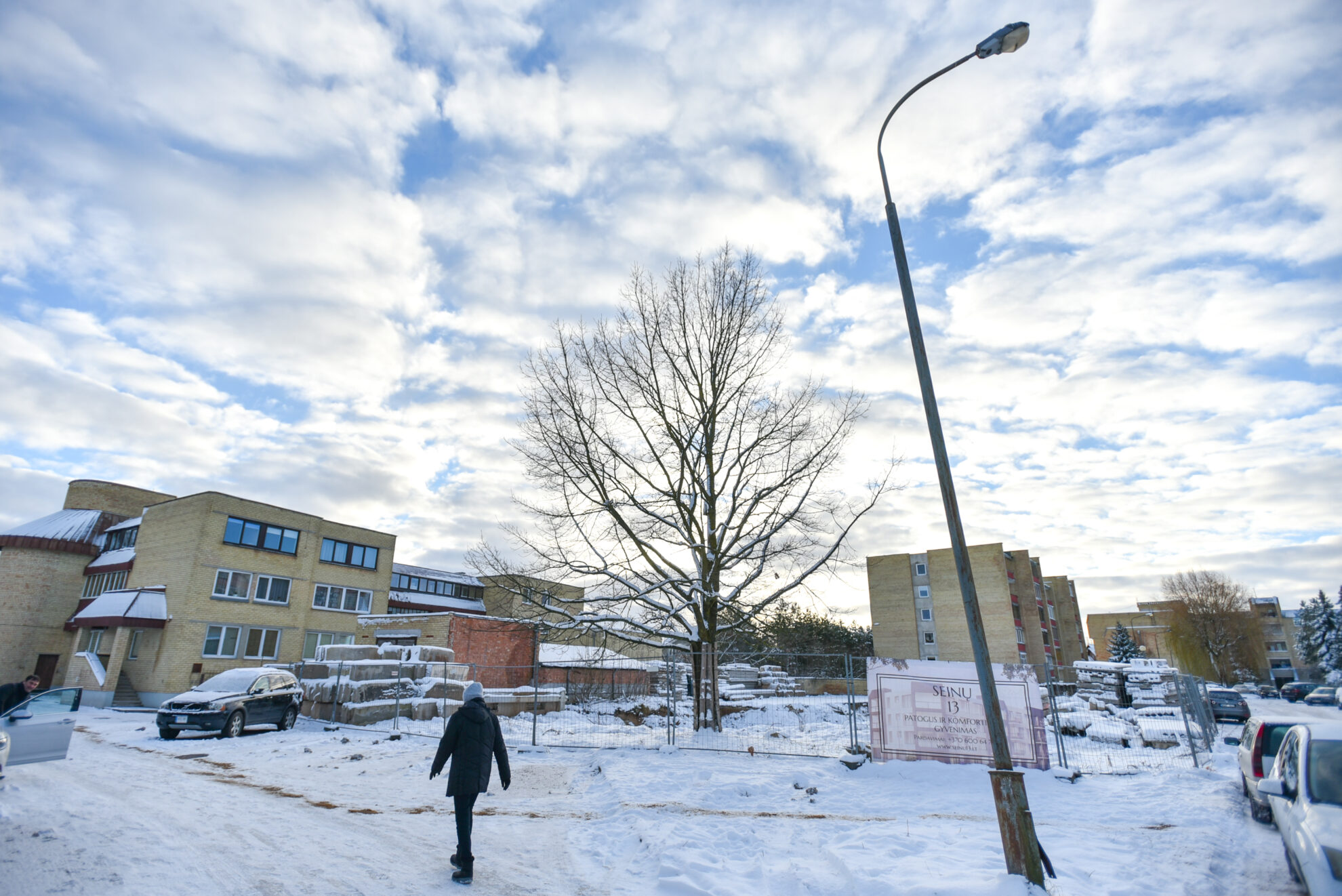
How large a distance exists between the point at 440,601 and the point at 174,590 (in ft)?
86.2

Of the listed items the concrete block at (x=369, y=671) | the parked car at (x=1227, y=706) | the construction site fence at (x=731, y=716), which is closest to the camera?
the construction site fence at (x=731, y=716)

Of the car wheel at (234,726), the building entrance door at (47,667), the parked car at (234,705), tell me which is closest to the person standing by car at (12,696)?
the parked car at (234,705)

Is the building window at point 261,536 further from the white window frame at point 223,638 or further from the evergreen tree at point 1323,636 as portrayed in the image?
the evergreen tree at point 1323,636

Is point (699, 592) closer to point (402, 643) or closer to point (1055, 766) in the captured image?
point (1055, 766)

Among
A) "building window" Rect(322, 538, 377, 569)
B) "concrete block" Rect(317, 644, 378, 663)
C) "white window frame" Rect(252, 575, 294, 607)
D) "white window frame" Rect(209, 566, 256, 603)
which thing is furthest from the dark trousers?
"building window" Rect(322, 538, 377, 569)

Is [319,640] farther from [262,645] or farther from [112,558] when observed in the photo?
[112,558]

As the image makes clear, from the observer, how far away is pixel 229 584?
3125 cm

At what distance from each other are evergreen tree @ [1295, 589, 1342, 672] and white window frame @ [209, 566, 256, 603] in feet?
333

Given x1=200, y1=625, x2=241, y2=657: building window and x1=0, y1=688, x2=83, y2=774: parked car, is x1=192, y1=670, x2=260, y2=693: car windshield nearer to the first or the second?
x1=0, y1=688, x2=83, y2=774: parked car

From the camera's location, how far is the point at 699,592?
1720cm

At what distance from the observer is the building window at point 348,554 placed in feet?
121

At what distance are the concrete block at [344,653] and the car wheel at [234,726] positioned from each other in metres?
4.76

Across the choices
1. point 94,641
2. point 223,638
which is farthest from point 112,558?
point 223,638

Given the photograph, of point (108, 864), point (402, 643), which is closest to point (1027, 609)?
point (402, 643)
